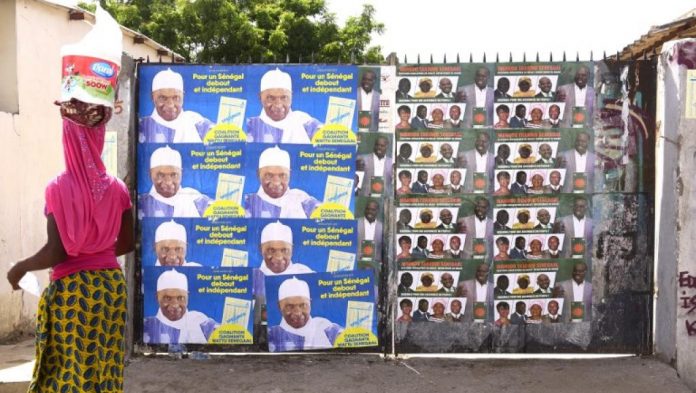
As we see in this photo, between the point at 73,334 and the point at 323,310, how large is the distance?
2.26 metres

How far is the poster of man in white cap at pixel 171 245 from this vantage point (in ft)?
16.8

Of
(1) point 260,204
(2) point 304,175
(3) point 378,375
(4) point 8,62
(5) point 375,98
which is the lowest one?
(3) point 378,375

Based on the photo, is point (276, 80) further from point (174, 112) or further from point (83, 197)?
point (83, 197)

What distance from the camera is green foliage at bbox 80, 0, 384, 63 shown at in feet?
67.7

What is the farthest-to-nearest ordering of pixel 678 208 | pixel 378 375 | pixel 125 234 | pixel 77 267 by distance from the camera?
pixel 378 375
pixel 678 208
pixel 125 234
pixel 77 267

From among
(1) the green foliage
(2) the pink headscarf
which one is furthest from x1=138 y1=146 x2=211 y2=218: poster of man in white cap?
(1) the green foliage

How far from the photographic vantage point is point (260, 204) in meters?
5.11

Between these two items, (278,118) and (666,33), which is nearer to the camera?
(278,118)

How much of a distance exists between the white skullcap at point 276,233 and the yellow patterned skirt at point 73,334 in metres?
1.93

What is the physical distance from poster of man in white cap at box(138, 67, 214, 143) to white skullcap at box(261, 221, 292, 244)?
0.79m

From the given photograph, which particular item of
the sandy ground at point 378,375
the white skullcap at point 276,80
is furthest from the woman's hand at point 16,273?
the white skullcap at point 276,80

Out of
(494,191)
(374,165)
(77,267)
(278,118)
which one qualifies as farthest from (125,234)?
(494,191)

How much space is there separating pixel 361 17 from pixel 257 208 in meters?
19.1

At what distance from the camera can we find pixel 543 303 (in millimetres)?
5129
